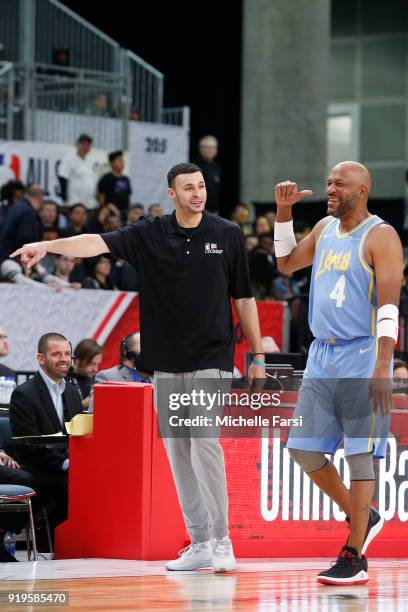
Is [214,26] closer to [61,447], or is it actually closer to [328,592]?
[61,447]

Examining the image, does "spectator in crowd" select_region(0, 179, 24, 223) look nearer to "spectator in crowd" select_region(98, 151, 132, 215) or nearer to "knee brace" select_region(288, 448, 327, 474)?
"spectator in crowd" select_region(98, 151, 132, 215)

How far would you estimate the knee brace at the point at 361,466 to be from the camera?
20.6 feet

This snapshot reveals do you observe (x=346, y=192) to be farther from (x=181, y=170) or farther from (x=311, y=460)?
(x=311, y=460)

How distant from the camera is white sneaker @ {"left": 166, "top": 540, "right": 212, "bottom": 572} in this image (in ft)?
21.9

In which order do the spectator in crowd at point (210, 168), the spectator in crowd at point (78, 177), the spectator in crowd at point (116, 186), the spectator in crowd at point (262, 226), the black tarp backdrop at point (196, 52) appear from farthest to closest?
the black tarp backdrop at point (196, 52) → the spectator in crowd at point (210, 168) → the spectator in crowd at point (262, 226) → the spectator in crowd at point (116, 186) → the spectator in crowd at point (78, 177)

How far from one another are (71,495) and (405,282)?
29.9 ft

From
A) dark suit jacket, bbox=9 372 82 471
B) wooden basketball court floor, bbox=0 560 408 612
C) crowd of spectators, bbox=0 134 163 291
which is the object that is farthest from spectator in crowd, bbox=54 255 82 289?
wooden basketball court floor, bbox=0 560 408 612

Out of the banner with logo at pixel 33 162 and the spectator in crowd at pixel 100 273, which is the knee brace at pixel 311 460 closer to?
the spectator in crowd at pixel 100 273

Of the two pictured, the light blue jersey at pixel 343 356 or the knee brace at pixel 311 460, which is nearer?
the light blue jersey at pixel 343 356

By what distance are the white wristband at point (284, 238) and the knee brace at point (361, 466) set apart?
116 cm

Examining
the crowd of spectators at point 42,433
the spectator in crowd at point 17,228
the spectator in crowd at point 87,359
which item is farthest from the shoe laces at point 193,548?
the spectator in crowd at point 17,228

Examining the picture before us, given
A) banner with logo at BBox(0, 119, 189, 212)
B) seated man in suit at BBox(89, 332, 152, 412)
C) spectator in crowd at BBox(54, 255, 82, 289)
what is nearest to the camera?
seated man in suit at BBox(89, 332, 152, 412)

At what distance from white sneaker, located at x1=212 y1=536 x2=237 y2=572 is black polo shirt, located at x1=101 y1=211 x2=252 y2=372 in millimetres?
878

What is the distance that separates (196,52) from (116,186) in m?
9.09
